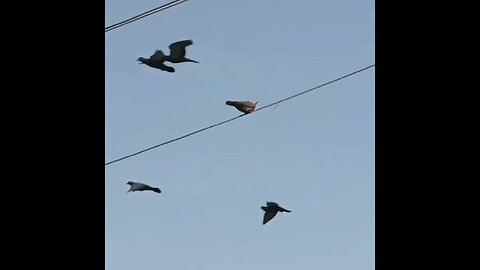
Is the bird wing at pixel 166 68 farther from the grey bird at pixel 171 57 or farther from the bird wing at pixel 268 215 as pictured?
the bird wing at pixel 268 215

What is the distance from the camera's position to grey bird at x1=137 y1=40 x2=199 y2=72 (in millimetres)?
5301

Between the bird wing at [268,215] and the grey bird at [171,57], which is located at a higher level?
the grey bird at [171,57]

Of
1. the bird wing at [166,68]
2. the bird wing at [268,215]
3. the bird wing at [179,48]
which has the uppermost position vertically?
the bird wing at [179,48]

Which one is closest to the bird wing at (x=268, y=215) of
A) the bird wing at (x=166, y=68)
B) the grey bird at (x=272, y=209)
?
the grey bird at (x=272, y=209)

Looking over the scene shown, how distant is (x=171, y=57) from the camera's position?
211 inches

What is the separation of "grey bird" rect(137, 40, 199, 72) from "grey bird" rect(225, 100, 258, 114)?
104 centimetres

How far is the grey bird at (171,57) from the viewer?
17.4 feet

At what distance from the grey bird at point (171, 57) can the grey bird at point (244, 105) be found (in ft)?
3.42
